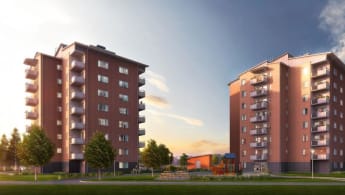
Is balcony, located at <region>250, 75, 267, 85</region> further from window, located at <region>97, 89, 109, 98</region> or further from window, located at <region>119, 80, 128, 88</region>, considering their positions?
window, located at <region>97, 89, 109, 98</region>

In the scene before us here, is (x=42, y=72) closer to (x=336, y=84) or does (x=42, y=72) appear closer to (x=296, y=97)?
(x=296, y=97)

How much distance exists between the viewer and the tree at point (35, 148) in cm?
5106

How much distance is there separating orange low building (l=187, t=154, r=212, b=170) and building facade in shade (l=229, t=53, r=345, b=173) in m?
27.7

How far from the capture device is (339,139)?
86.4 metres

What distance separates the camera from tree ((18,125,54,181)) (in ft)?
168

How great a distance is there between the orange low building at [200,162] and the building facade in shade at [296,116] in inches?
1089

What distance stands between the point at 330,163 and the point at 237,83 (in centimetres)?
3647

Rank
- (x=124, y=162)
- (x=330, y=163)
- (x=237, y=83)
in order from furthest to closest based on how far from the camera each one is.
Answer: (x=237, y=83) → (x=124, y=162) → (x=330, y=163)

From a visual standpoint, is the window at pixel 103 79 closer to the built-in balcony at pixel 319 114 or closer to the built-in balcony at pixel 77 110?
the built-in balcony at pixel 77 110

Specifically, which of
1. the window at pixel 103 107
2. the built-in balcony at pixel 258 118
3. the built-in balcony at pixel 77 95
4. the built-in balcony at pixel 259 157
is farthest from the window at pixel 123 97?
the built-in balcony at pixel 259 157

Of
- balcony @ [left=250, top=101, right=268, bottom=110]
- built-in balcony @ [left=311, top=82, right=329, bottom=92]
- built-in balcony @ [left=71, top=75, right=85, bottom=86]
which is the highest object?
built-in balcony @ [left=71, top=75, right=85, bottom=86]

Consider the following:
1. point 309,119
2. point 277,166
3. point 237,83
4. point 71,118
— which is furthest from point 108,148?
point 237,83

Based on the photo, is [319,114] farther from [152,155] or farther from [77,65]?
[77,65]

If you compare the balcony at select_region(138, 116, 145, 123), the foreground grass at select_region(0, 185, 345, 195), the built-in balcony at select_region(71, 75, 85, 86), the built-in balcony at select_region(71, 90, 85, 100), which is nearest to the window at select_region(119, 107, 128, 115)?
the balcony at select_region(138, 116, 145, 123)
